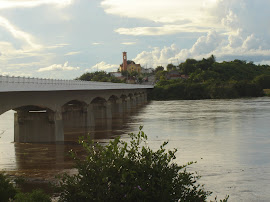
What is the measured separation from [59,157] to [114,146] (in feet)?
59.8

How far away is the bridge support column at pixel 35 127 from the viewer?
33938 mm

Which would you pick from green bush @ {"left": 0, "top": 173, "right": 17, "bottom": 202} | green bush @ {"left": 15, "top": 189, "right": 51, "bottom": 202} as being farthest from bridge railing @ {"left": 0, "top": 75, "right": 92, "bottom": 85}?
green bush @ {"left": 15, "top": 189, "right": 51, "bottom": 202}

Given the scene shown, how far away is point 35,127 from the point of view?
1350 inches

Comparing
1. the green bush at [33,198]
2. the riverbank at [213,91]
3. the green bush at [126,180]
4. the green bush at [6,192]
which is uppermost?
the riverbank at [213,91]

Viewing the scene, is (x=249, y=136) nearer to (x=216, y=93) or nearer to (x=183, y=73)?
(x=216, y=93)

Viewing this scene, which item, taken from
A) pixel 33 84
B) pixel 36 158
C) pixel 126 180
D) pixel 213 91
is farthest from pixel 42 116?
pixel 213 91

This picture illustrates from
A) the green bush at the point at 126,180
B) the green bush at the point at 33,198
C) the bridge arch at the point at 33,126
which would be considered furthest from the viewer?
the bridge arch at the point at 33,126

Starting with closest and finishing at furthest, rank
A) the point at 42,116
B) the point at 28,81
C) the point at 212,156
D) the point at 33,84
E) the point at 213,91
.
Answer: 1. the point at 212,156
2. the point at 28,81
3. the point at 33,84
4. the point at 42,116
5. the point at 213,91

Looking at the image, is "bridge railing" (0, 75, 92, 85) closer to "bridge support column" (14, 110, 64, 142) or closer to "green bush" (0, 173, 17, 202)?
"bridge support column" (14, 110, 64, 142)

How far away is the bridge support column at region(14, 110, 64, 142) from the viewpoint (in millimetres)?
33938

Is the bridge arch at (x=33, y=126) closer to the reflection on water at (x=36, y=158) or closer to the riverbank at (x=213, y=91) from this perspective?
the reflection on water at (x=36, y=158)

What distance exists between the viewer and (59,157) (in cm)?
2752

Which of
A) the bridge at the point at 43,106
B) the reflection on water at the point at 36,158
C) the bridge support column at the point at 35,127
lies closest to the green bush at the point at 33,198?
the reflection on water at the point at 36,158

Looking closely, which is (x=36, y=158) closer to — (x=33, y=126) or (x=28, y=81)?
(x=28, y=81)
